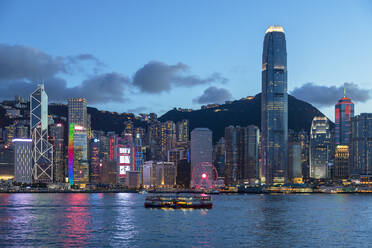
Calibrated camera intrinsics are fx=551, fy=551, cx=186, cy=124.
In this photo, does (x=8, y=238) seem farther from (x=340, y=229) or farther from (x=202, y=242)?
(x=340, y=229)

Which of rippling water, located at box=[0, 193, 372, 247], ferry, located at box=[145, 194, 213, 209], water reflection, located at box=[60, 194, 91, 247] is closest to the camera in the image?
water reflection, located at box=[60, 194, 91, 247]

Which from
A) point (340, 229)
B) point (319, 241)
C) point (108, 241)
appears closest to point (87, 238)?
point (108, 241)

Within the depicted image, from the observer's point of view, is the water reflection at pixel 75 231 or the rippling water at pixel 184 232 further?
the rippling water at pixel 184 232

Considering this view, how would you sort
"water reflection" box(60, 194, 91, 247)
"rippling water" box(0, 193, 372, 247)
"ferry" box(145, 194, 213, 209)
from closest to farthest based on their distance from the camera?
1. "water reflection" box(60, 194, 91, 247)
2. "rippling water" box(0, 193, 372, 247)
3. "ferry" box(145, 194, 213, 209)

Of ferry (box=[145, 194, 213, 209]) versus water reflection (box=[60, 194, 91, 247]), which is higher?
water reflection (box=[60, 194, 91, 247])

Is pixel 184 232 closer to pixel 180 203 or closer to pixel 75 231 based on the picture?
pixel 75 231

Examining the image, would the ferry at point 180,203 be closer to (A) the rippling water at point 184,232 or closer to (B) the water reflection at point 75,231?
(A) the rippling water at point 184,232

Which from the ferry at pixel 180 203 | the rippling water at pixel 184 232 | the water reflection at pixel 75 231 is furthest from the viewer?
the ferry at pixel 180 203

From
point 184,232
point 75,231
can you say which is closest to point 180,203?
point 184,232

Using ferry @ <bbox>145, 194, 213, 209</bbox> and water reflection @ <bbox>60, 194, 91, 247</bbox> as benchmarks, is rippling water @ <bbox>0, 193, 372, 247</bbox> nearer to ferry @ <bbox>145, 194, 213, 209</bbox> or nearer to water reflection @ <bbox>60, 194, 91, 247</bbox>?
water reflection @ <bbox>60, 194, 91, 247</bbox>

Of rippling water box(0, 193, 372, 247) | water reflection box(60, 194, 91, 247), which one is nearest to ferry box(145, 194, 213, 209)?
rippling water box(0, 193, 372, 247)

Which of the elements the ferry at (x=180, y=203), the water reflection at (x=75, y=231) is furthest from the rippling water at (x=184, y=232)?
the ferry at (x=180, y=203)
